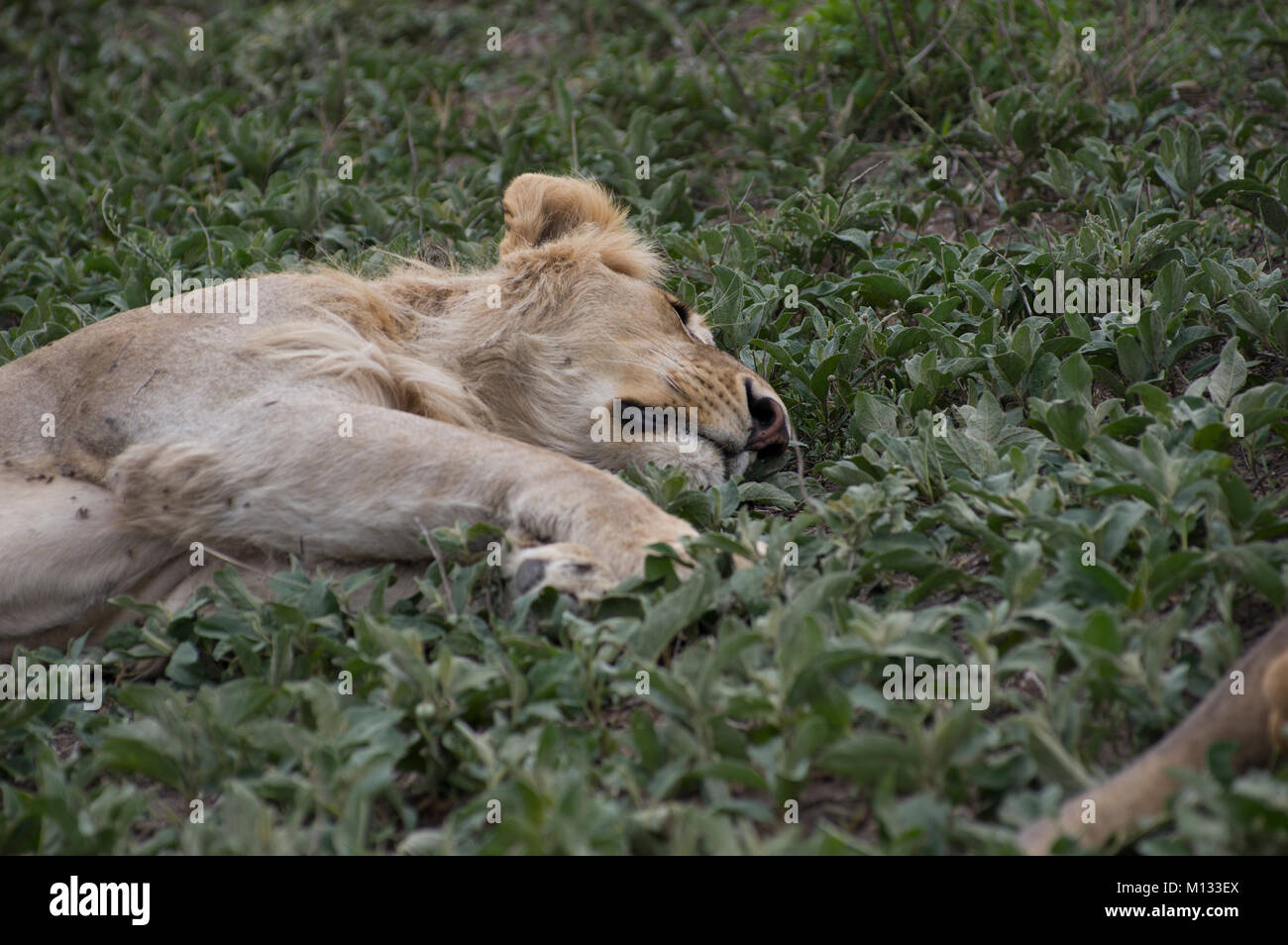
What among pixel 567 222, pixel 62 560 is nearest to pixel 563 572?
pixel 62 560

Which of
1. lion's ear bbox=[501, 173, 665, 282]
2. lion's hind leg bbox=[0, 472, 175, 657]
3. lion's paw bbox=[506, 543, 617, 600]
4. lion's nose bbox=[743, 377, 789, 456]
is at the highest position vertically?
lion's ear bbox=[501, 173, 665, 282]

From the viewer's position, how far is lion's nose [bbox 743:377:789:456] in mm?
4094

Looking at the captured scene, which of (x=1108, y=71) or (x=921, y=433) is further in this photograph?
(x=1108, y=71)

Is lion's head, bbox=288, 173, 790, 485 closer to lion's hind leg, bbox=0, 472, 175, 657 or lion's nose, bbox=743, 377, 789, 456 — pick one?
lion's nose, bbox=743, 377, 789, 456

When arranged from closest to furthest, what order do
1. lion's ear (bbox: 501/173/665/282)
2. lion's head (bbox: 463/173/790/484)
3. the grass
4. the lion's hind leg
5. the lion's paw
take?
the grass → the lion's paw → the lion's hind leg → lion's head (bbox: 463/173/790/484) → lion's ear (bbox: 501/173/665/282)

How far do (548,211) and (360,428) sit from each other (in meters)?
1.44

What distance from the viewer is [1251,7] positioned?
7.03 metres

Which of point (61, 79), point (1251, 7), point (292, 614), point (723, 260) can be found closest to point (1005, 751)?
point (292, 614)

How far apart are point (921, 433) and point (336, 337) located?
1747 mm

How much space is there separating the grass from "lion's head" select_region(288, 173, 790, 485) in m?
0.21

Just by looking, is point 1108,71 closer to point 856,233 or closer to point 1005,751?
point 856,233

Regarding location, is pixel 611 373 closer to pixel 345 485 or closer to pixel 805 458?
pixel 805 458

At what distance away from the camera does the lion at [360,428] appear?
138 inches

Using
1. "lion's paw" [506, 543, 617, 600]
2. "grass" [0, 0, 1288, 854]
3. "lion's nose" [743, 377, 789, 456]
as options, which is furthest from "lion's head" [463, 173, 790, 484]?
"lion's paw" [506, 543, 617, 600]
